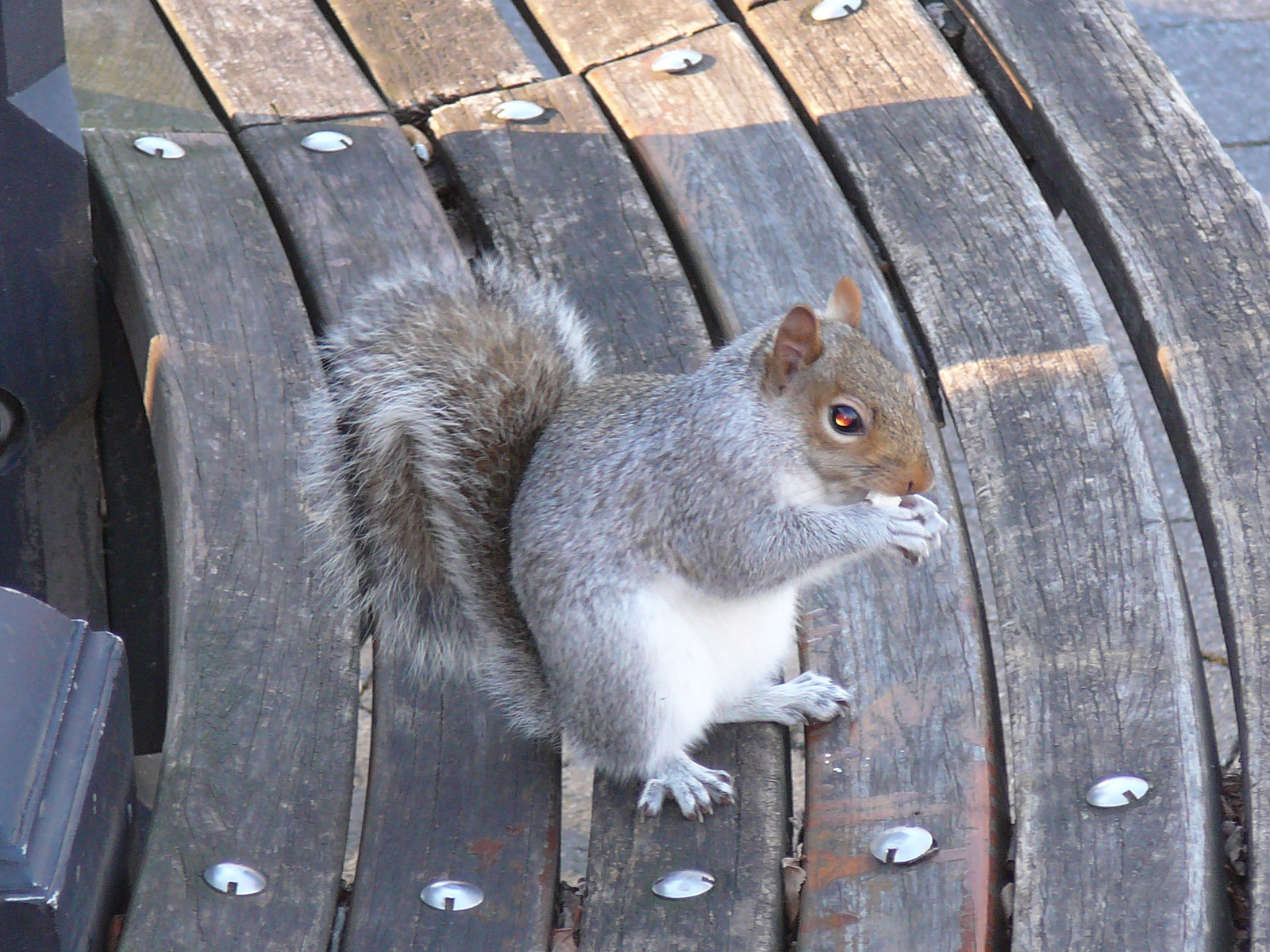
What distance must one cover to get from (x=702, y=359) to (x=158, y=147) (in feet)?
2.27

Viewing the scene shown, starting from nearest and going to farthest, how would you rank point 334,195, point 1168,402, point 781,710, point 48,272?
point 781,710 → point 1168,402 → point 48,272 → point 334,195

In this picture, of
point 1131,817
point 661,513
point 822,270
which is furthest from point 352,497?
point 1131,817

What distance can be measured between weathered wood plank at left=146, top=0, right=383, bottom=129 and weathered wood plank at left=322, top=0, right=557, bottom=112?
35 millimetres

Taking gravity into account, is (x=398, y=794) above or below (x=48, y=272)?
below

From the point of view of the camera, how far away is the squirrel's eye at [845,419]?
4.06 ft

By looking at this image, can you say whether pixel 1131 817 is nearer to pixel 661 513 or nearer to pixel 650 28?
pixel 661 513

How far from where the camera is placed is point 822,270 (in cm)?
153

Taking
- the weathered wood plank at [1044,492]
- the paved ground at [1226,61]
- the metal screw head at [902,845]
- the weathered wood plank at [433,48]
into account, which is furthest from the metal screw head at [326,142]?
the paved ground at [1226,61]

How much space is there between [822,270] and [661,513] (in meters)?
0.41

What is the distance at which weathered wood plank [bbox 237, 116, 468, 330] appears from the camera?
5.07 ft

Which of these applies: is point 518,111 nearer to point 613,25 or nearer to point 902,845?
point 613,25

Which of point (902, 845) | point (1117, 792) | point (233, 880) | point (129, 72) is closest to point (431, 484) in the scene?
point (233, 880)

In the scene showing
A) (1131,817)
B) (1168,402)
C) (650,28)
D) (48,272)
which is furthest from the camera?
(650,28)

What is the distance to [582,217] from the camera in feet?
5.24
